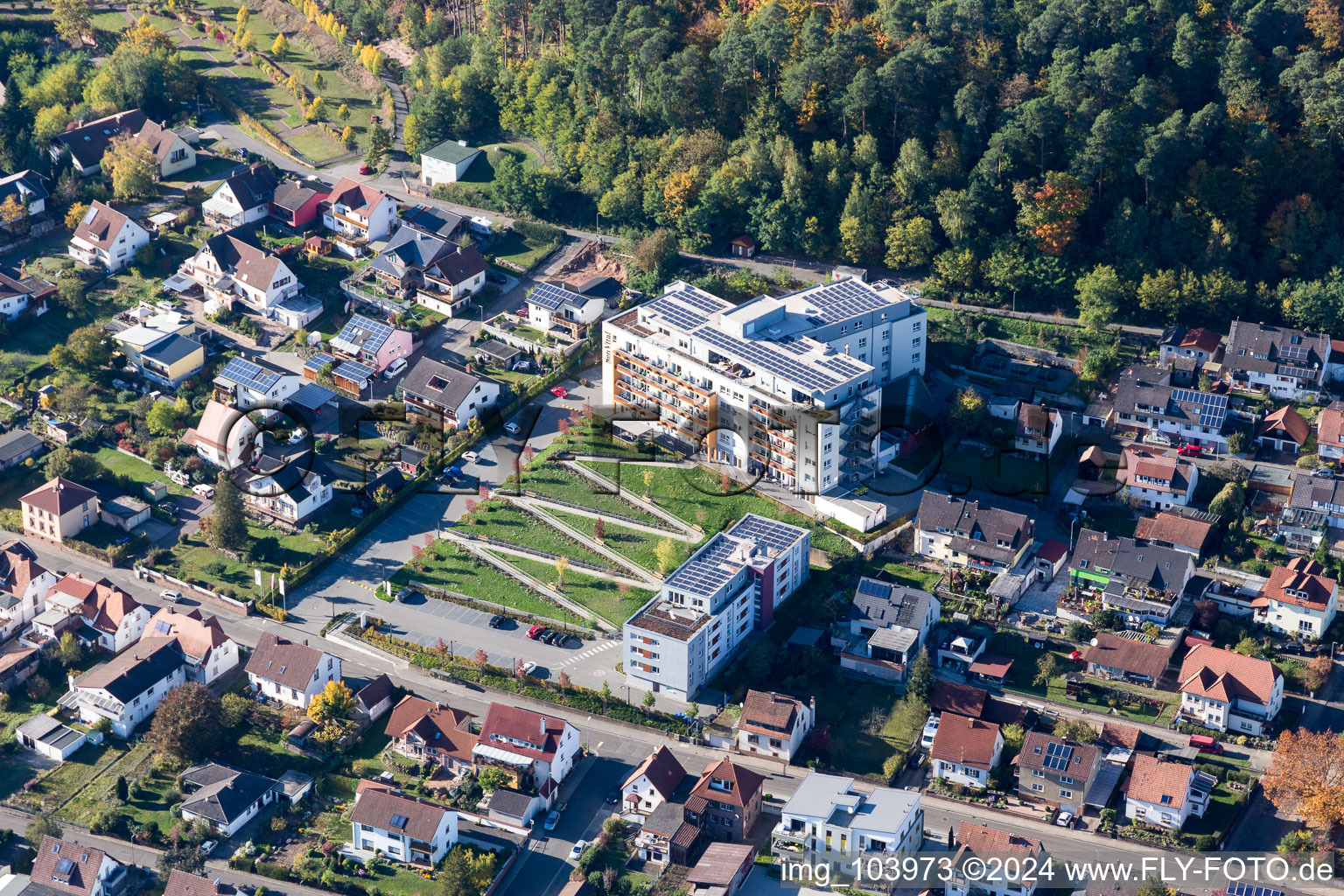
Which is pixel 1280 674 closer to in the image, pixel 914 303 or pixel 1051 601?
pixel 1051 601

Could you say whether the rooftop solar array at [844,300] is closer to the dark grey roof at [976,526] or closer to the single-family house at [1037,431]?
the single-family house at [1037,431]

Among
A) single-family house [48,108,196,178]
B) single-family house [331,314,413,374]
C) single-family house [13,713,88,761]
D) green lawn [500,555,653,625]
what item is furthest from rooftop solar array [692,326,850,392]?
single-family house [48,108,196,178]

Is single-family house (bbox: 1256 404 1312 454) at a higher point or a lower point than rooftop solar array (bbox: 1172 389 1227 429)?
lower

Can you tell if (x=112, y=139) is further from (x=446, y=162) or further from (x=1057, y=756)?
(x=1057, y=756)

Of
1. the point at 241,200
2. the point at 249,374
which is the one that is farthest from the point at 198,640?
the point at 241,200

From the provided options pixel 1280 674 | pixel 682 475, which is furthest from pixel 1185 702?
pixel 682 475

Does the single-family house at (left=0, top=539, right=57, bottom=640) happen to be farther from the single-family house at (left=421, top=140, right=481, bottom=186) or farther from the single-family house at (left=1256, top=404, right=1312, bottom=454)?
the single-family house at (left=1256, top=404, right=1312, bottom=454)

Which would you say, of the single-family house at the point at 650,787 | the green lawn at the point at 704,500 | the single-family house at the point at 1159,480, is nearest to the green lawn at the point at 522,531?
the green lawn at the point at 704,500
